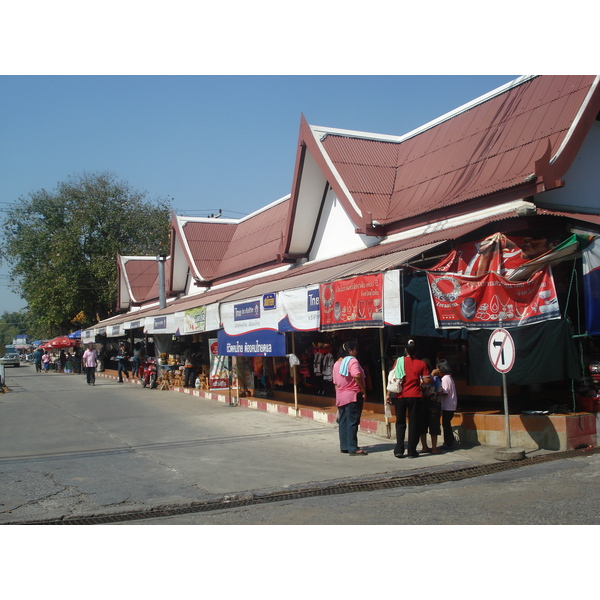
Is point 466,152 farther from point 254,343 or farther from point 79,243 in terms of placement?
point 79,243

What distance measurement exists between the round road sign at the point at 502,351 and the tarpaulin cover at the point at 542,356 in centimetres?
87

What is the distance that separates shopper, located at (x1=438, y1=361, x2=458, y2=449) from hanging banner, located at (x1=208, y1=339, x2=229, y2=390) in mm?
11520

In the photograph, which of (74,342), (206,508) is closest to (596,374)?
(206,508)

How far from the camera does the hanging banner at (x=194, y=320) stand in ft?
62.6

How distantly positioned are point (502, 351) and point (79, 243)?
43.6m

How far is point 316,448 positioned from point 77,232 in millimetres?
41178

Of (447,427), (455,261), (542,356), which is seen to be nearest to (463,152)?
(455,261)

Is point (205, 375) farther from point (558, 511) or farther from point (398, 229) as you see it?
point (558, 511)

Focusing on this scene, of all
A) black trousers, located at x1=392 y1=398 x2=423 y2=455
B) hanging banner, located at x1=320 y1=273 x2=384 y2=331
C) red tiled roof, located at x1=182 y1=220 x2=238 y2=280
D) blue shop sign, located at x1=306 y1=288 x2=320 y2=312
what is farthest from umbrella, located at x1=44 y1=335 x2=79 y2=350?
black trousers, located at x1=392 y1=398 x2=423 y2=455

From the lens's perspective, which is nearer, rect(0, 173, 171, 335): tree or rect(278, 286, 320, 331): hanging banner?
rect(278, 286, 320, 331): hanging banner

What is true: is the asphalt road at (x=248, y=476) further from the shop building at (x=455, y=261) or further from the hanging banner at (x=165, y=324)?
the hanging banner at (x=165, y=324)

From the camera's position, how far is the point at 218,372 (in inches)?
858

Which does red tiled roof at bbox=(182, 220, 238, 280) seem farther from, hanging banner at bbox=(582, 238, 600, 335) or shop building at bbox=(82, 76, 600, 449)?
hanging banner at bbox=(582, 238, 600, 335)

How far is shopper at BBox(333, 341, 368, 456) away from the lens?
1038 cm
